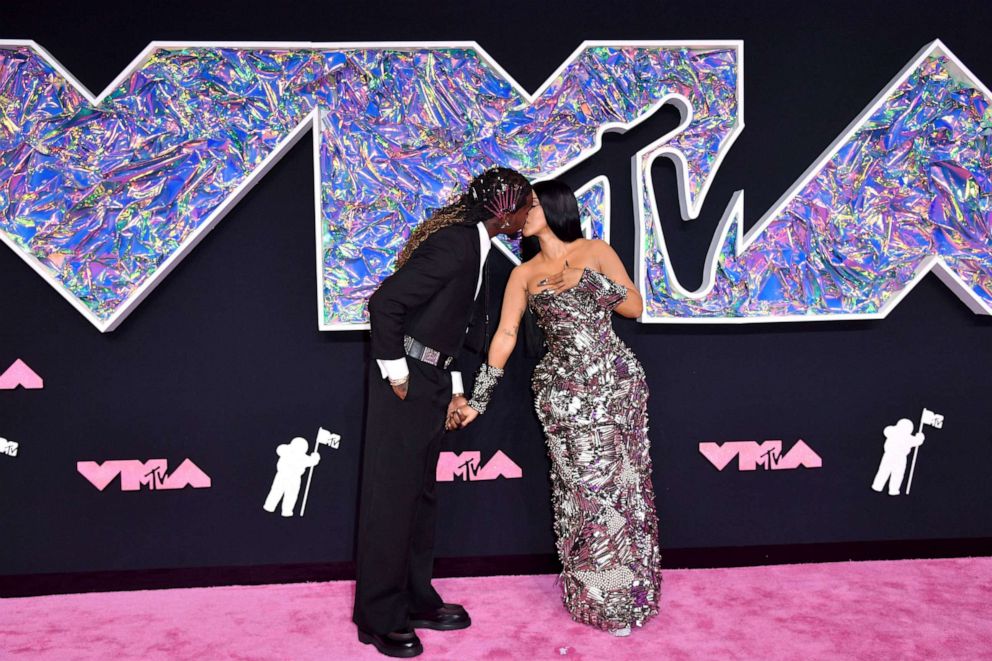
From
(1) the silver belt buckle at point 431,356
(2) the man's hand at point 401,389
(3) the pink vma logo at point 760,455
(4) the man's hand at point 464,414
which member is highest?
(1) the silver belt buckle at point 431,356

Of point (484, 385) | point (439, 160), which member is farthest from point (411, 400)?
point (439, 160)

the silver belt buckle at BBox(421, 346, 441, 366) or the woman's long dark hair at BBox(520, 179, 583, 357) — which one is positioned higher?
the woman's long dark hair at BBox(520, 179, 583, 357)

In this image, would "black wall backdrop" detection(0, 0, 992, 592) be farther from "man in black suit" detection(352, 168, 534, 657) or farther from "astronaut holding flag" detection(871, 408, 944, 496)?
"man in black suit" detection(352, 168, 534, 657)

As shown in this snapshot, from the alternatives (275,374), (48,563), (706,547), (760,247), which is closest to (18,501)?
(48,563)

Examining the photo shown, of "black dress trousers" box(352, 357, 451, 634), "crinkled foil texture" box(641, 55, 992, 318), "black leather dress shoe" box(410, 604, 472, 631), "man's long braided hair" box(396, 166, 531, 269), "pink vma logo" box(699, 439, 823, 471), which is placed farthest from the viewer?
"pink vma logo" box(699, 439, 823, 471)

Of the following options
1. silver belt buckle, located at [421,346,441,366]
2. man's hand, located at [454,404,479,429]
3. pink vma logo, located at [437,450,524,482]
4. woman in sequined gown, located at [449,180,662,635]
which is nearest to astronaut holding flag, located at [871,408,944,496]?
woman in sequined gown, located at [449,180,662,635]

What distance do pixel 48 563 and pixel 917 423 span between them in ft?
12.1

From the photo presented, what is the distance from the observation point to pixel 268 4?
329 centimetres

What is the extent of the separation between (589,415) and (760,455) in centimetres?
105

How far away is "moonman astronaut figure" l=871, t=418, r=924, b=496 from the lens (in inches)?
142

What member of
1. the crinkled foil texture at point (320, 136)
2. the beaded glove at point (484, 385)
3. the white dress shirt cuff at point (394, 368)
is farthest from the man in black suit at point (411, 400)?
the crinkled foil texture at point (320, 136)

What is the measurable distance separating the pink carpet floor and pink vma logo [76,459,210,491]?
1.41ft

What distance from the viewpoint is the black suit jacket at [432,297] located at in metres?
2.60

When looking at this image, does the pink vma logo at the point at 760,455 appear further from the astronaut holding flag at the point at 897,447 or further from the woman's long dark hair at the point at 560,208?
the woman's long dark hair at the point at 560,208
